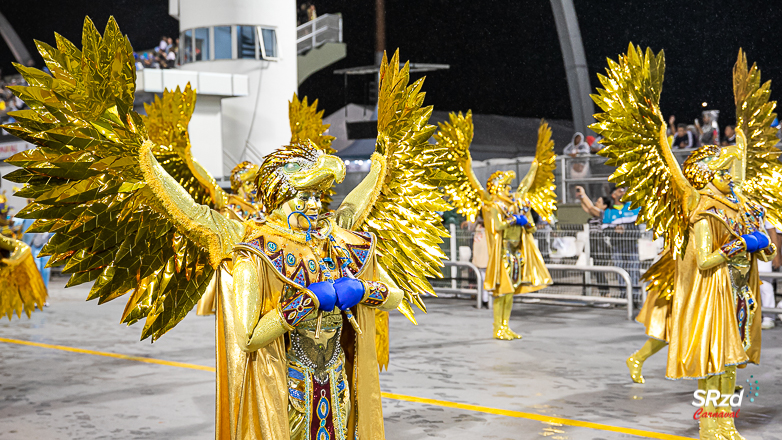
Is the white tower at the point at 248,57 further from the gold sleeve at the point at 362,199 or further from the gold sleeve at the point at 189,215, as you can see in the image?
the gold sleeve at the point at 189,215

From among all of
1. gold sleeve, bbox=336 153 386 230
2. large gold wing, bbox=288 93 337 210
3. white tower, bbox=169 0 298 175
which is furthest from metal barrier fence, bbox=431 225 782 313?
white tower, bbox=169 0 298 175

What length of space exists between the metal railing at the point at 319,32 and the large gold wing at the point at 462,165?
14676 millimetres

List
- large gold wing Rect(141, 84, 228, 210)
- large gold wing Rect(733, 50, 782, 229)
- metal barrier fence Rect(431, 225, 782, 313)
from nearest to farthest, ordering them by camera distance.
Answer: large gold wing Rect(141, 84, 228, 210)
large gold wing Rect(733, 50, 782, 229)
metal barrier fence Rect(431, 225, 782, 313)

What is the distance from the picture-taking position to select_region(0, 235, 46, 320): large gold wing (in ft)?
26.3

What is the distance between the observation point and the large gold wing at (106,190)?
7.94ft

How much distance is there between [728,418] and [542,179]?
5223mm

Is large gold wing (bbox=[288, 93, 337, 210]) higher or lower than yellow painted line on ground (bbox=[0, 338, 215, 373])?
higher

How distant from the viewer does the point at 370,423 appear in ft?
9.47

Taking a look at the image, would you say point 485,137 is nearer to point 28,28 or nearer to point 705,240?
point 28,28

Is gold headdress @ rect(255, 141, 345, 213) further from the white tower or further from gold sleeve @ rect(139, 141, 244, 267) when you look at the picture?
the white tower

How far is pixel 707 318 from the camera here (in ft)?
15.3

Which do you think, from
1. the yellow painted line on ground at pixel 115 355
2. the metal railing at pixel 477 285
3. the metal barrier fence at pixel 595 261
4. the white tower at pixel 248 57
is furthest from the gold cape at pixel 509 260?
the white tower at pixel 248 57

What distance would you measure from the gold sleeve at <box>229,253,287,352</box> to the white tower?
17.1 m

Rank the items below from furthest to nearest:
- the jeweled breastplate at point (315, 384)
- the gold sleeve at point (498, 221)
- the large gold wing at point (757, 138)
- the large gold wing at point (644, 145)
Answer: the gold sleeve at point (498, 221) < the large gold wing at point (757, 138) < the large gold wing at point (644, 145) < the jeweled breastplate at point (315, 384)
